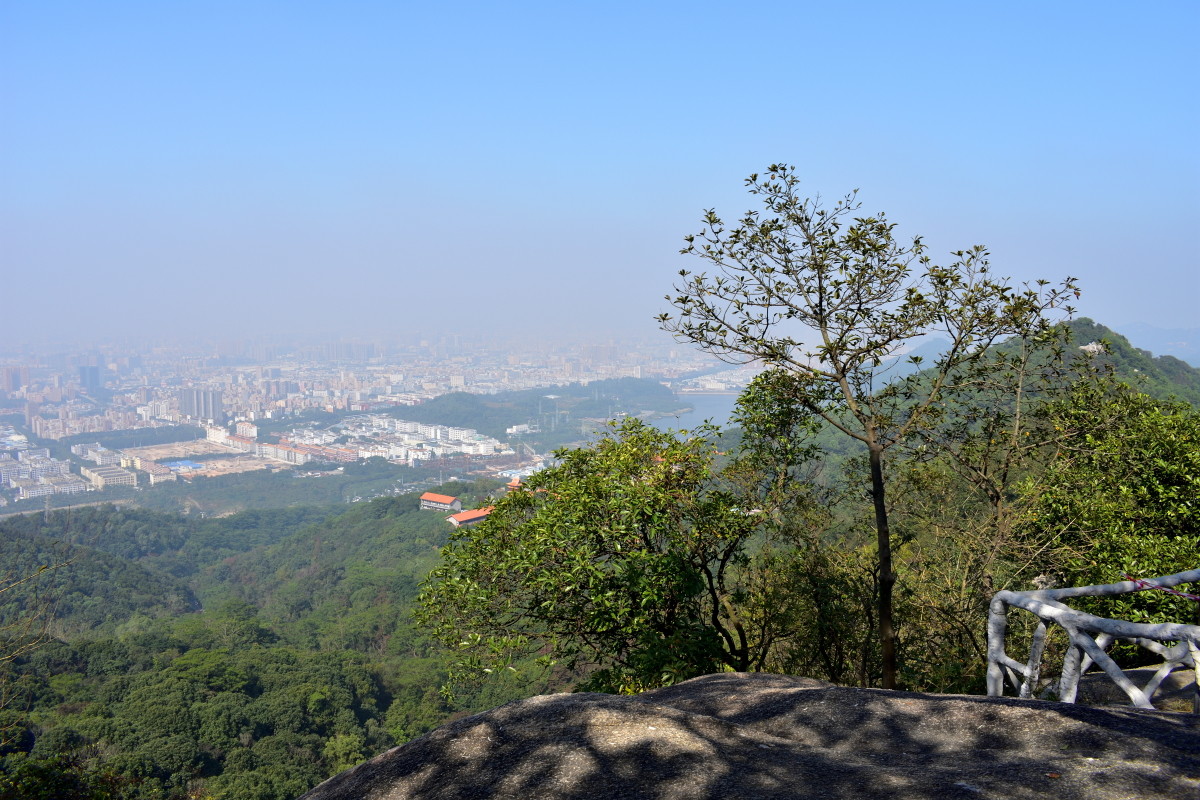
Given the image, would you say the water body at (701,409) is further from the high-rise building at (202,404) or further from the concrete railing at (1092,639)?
the concrete railing at (1092,639)

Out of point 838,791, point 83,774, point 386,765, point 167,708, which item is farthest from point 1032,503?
point 167,708

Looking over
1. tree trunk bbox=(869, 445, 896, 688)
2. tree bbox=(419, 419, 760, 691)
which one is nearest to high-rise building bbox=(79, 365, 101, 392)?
tree bbox=(419, 419, 760, 691)

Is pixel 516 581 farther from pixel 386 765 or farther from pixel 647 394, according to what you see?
pixel 647 394

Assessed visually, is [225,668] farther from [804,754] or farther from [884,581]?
[804,754]

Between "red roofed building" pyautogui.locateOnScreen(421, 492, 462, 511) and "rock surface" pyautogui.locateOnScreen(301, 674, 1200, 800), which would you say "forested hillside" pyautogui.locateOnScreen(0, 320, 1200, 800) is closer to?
"rock surface" pyautogui.locateOnScreen(301, 674, 1200, 800)

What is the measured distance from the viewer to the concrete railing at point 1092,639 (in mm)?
2969

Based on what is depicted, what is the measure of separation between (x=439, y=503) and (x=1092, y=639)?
5390 centimetres

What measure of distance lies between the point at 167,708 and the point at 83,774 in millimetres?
14612

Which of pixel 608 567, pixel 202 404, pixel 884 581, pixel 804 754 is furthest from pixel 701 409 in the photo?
pixel 804 754

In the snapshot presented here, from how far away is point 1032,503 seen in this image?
6781 millimetres

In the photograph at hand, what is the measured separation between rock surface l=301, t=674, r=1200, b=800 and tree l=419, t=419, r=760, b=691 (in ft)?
5.89

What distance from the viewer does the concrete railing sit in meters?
2.97

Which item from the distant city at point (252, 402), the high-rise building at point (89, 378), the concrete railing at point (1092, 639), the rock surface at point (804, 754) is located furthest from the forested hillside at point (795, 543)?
the high-rise building at point (89, 378)

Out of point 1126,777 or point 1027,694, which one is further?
point 1027,694
